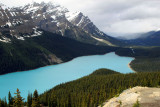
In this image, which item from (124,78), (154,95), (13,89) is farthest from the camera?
(13,89)

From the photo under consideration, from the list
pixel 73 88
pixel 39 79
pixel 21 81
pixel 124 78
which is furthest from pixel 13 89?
pixel 124 78

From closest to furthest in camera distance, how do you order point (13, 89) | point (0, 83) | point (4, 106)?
1. point (4, 106)
2. point (13, 89)
3. point (0, 83)

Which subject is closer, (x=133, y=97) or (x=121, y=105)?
(x=121, y=105)

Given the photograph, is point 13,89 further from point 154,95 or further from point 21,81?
point 154,95

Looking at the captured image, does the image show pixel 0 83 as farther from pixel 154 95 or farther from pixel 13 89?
pixel 154 95

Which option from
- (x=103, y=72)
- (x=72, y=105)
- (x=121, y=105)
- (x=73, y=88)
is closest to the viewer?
(x=121, y=105)

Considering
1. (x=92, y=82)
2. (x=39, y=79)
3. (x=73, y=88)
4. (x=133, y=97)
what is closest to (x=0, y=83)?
(x=39, y=79)

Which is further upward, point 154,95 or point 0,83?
point 154,95

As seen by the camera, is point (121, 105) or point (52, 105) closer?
point (121, 105)

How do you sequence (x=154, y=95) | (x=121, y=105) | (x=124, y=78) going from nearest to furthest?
(x=121, y=105), (x=154, y=95), (x=124, y=78)
